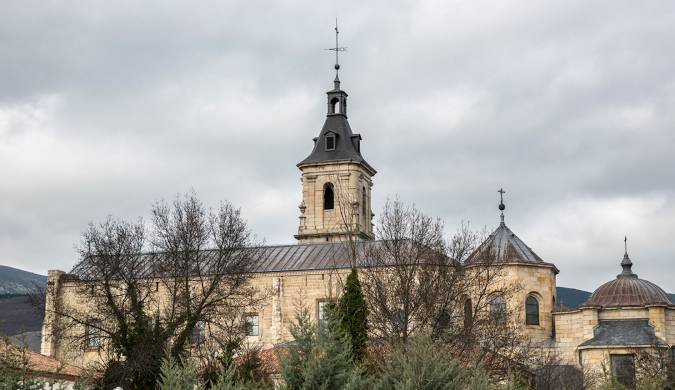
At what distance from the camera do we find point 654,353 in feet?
161

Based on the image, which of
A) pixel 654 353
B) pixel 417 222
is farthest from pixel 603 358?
pixel 417 222

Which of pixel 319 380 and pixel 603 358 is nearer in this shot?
pixel 319 380

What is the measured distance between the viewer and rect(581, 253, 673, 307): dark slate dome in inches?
2057

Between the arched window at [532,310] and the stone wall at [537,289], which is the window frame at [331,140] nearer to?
the stone wall at [537,289]

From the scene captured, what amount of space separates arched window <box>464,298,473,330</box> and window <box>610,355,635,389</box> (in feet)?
32.9

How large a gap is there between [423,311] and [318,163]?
39714 mm

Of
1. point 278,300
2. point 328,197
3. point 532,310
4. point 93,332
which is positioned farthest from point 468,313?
point 328,197

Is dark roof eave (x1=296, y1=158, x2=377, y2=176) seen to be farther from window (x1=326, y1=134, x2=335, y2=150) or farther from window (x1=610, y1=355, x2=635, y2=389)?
window (x1=610, y1=355, x2=635, y2=389)

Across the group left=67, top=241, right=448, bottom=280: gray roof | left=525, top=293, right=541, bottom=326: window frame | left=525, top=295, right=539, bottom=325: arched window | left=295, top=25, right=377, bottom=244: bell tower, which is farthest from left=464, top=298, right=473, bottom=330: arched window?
left=295, top=25, right=377, bottom=244: bell tower

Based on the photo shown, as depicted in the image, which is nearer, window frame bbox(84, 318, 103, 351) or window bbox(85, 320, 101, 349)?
window frame bbox(84, 318, 103, 351)

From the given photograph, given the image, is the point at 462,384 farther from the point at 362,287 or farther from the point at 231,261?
the point at 231,261

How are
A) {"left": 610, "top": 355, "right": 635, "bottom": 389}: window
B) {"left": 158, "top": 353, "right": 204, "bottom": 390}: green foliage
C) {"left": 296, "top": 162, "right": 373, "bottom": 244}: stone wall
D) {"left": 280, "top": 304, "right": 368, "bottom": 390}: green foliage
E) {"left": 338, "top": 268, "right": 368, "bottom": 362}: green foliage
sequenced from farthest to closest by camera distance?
{"left": 296, "top": 162, "right": 373, "bottom": 244}: stone wall, {"left": 610, "top": 355, "right": 635, "bottom": 389}: window, {"left": 338, "top": 268, "right": 368, "bottom": 362}: green foliage, {"left": 280, "top": 304, "right": 368, "bottom": 390}: green foliage, {"left": 158, "top": 353, "right": 204, "bottom": 390}: green foliage

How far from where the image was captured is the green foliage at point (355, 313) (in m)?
34.6

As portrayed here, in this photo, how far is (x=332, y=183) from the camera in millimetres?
74750
